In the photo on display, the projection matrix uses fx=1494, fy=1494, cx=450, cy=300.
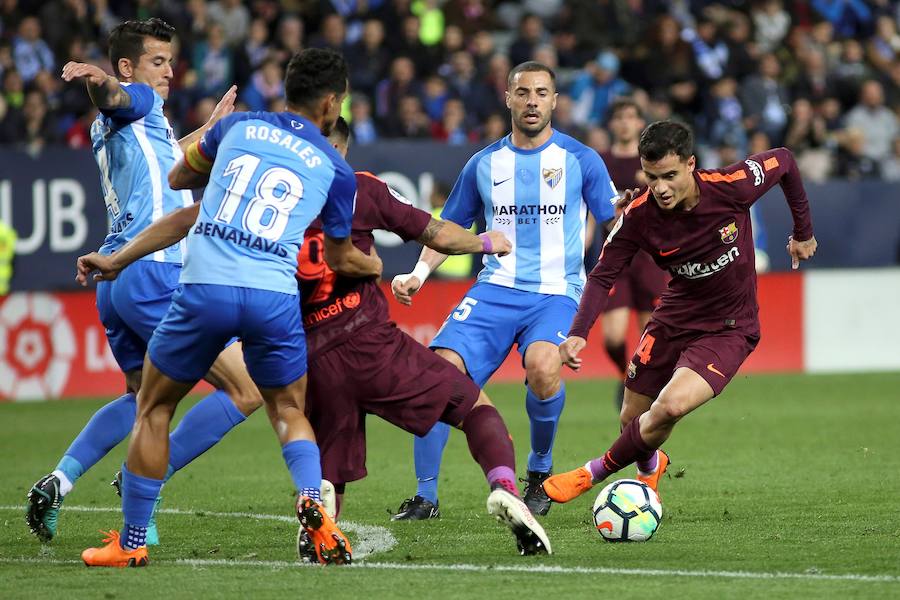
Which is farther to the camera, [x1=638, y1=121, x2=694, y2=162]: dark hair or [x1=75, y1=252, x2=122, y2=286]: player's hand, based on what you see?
[x1=638, y1=121, x2=694, y2=162]: dark hair

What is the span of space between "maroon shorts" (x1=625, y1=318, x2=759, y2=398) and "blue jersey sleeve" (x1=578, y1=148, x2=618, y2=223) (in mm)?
886

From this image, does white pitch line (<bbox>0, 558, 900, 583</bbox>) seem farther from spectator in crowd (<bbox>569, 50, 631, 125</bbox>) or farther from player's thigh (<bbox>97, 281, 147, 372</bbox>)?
spectator in crowd (<bbox>569, 50, 631, 125</bbox>)

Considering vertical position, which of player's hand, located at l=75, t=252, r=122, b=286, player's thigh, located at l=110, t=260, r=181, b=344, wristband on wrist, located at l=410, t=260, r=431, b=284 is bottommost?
player's thigh, located at l=110, t=260, r=181, b=344

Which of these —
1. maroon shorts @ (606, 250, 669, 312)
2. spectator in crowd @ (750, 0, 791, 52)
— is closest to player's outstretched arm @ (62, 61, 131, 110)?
maroon shorts @ (606, 250, 669, 312)

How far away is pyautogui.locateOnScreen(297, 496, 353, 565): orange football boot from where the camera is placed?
19.6ft

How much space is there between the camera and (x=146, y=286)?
7.18 meters

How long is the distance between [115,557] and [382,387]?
133 cm

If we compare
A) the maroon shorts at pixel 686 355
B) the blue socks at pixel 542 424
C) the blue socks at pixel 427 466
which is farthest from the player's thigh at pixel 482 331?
the maroon shorts at pixel 686 355

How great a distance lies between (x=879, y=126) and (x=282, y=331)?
15530mm

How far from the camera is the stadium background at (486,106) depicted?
584 inches

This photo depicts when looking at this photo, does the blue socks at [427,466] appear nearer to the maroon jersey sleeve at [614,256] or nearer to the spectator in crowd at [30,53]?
the maroon jersey sleeve at [614,256]

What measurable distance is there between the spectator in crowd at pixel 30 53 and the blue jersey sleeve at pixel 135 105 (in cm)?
990

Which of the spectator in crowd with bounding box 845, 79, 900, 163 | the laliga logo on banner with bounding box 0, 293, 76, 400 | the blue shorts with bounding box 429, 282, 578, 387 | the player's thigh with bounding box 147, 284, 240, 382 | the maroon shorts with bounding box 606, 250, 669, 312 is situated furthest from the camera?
the spectator in crowd with bounding box 845, 79, 900, 163

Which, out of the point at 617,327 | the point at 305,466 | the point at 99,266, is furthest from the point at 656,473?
the point at 617,327
